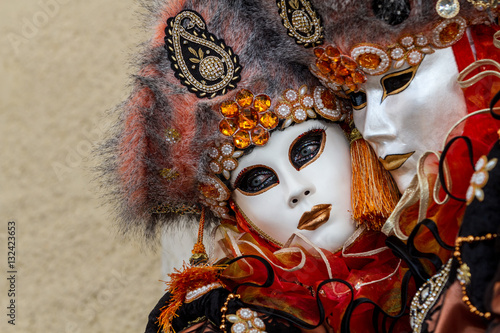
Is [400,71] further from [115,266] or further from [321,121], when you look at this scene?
[115,266]

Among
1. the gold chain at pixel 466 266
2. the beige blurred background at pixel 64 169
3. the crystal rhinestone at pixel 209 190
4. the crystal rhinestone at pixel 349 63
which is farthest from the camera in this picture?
the beige blurred background at pixel 64 169

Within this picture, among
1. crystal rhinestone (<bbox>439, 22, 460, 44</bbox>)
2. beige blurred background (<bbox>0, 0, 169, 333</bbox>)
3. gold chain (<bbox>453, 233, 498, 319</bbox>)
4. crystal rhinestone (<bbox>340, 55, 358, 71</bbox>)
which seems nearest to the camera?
gold chain (<bbox>453, 233, 498, 319</bbox>)

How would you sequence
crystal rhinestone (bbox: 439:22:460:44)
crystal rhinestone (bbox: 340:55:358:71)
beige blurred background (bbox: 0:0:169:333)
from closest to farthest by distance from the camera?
crystal rhinestone (bbox: 439:22:460:44)
crystal rhinestone (bbox: 340:55:358:71)
beige blurred background (bbox: 0:0:169:333)

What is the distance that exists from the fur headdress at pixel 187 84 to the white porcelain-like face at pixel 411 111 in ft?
0.65

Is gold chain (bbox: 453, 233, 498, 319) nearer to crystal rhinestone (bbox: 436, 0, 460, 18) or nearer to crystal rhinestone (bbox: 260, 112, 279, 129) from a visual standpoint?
crystal rhinestone (bbox: 436, 0, 460, 18)

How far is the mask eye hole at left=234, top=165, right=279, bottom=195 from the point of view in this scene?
1312mm

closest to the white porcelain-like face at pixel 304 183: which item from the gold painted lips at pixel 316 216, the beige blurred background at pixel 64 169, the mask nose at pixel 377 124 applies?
the gold painted lips at pixel 316 216

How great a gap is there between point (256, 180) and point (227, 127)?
127 millimetres

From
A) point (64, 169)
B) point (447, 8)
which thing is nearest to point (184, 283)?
point (447, 8)

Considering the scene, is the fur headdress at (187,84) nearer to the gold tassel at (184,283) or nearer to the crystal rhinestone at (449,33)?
the gold tassel at (184,283)

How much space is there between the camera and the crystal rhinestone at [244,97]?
1278 mm

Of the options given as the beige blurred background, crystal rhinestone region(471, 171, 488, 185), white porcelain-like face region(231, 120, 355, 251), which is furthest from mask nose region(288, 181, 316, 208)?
the beige blurred background

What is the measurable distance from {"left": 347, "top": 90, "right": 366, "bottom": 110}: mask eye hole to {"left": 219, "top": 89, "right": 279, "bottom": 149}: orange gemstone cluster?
155 millimetres

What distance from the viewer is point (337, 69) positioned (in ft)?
3.97
